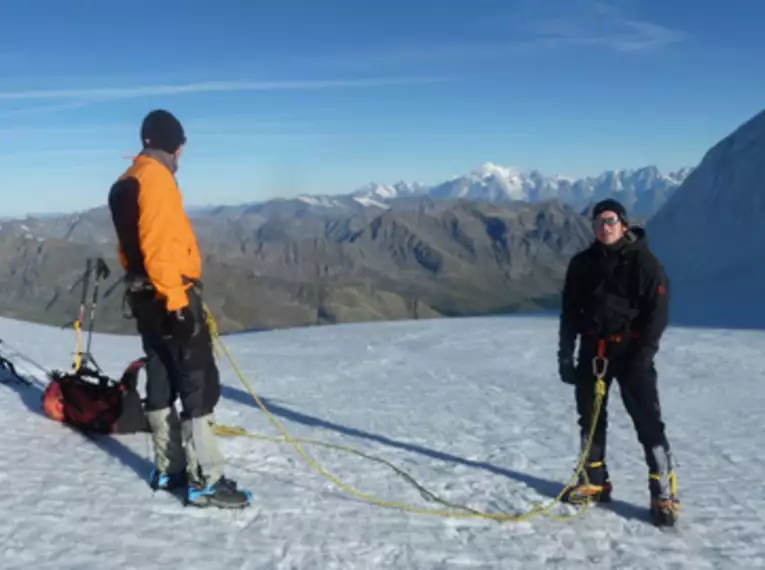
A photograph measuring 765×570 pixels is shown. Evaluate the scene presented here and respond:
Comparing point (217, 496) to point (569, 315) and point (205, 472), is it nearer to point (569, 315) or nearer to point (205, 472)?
point (205, 472)

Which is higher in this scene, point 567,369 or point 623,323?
point 623,323

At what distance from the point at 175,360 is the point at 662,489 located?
13.3 ft

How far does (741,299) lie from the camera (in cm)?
2678

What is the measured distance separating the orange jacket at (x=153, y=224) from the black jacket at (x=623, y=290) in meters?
3.17

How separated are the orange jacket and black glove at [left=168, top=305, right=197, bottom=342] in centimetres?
9

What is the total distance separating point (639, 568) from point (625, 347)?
166 centimetres

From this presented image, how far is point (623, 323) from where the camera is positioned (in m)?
5.73

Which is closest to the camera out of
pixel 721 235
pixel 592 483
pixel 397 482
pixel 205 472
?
A: pixel 205 472

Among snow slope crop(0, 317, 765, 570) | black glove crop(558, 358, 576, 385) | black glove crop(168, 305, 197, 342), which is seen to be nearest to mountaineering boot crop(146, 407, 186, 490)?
snow slope crop(0, 317, 765, 570)

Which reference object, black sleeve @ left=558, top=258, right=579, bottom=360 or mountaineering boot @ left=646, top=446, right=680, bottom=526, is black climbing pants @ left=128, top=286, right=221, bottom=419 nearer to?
black sleeve @ left=558, top=258, right=579, bottom=360

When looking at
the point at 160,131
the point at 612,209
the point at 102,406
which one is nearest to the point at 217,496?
the point at 102,406

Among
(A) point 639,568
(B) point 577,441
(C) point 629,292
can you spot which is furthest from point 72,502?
(B) point 577,441

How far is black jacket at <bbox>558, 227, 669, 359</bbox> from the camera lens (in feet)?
18.2

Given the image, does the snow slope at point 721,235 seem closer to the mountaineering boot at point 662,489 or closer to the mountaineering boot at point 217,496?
the mountaineering boot at point 662,489
